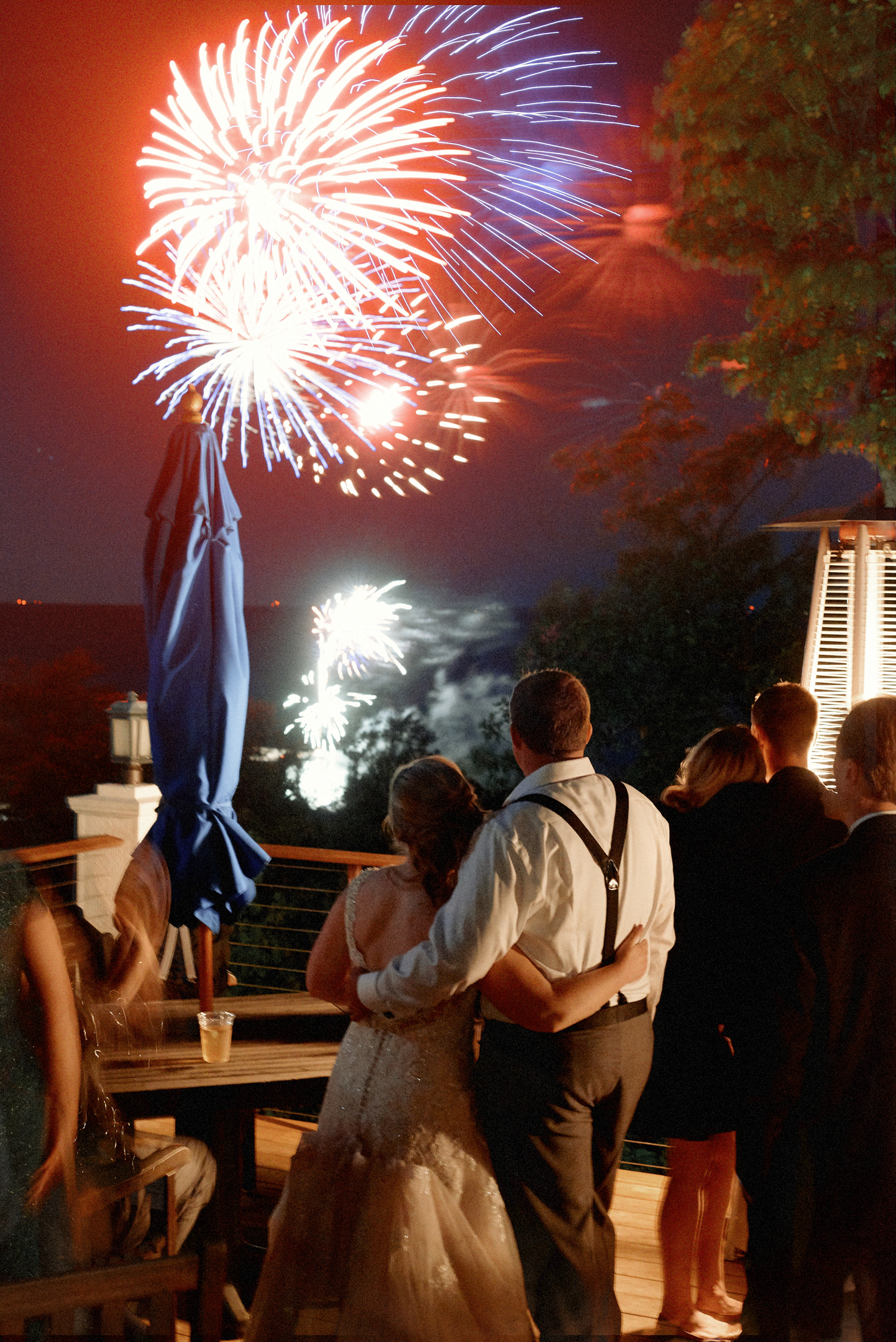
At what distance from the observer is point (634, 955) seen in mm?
1767

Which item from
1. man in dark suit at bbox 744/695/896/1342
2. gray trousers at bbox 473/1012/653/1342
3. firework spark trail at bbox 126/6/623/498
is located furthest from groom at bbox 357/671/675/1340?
firework spark trail at bbox 126/6/623/498

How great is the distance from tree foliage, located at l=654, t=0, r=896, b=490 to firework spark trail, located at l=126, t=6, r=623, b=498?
0.59 metres

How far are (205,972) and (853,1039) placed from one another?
5.21 feet

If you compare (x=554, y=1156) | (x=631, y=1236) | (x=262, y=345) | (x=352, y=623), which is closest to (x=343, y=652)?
(x=352, y=623)

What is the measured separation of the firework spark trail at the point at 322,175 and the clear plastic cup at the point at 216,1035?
205 centimetres

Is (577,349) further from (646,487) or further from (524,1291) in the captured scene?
(524,1291)

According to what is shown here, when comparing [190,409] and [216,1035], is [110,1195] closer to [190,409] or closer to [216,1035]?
[216,1035]

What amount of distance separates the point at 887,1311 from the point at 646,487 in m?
6.45

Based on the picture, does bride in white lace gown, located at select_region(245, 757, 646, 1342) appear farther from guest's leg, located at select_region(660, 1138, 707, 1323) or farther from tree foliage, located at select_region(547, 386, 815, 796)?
tree foliage, located at select_region(547, 386, 815, 796)

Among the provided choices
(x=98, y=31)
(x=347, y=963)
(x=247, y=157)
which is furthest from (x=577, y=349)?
(x=347, y=963)

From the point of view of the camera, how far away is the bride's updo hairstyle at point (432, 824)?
170 cm

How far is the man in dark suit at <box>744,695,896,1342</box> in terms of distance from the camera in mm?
1752

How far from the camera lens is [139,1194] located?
2.14 meters

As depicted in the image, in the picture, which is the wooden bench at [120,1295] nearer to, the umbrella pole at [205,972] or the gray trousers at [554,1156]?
the gray trousers at [554,1156]
